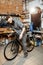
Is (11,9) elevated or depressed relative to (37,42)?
elevated

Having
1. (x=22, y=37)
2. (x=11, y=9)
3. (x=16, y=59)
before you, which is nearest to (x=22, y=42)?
(x=22, y=37)

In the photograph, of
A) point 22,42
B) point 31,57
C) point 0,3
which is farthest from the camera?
point 0,3

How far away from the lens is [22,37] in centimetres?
398

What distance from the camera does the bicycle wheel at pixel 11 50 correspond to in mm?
4082

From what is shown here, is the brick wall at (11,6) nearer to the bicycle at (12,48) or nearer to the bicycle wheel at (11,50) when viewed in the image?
the bicycle at (12,48)

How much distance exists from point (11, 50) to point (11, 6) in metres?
2.52

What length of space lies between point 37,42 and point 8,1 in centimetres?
226

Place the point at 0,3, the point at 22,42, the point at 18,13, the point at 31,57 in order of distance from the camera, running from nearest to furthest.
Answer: the point at 22,42, the point at 31,57, the point at 0,3, the point at 18,13

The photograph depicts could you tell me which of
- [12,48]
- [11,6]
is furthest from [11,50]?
[11,6]

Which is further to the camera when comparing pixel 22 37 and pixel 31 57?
pixel 31 57

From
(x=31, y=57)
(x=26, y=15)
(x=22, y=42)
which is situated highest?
(x=26, y=15)

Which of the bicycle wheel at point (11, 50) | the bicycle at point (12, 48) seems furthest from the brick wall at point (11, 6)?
the bicycle wheel at point (11, 50)

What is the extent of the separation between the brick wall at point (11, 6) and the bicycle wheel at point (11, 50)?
7.68ft

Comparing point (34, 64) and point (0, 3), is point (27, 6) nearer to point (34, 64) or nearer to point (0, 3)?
point (0, 3)
